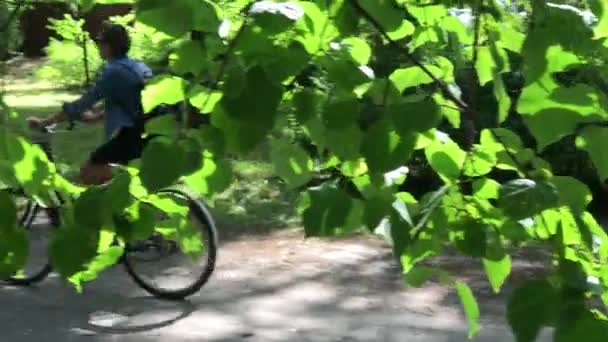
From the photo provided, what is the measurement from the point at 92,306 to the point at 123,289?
475 mm

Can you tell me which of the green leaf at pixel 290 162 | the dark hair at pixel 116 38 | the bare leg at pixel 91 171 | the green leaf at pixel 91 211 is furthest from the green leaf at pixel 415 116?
the bare leg at pixel 91 171

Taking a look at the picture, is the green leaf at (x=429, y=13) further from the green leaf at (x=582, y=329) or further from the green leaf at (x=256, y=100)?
the green leaf at (x=582, y=329)

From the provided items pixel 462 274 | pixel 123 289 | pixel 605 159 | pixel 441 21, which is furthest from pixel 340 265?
pixel 605 159

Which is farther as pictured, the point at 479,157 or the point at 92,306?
the point at 92,306

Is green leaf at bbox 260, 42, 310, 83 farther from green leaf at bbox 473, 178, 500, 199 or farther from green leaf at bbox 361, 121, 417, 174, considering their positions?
green leaf at bbox 473, 178, 500, 199

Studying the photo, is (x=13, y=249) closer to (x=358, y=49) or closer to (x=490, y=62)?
(x=358, y=49)

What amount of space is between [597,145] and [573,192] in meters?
0.09

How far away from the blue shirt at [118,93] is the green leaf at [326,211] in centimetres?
544

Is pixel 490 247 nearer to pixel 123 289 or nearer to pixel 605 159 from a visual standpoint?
pixel 605 159

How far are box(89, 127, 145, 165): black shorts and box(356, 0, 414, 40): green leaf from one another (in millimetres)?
5826

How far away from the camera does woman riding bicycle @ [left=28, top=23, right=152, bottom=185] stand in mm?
7242

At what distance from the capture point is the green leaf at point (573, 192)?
1.79 metres

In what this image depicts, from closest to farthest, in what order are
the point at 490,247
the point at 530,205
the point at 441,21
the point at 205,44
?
the point at 530,205 < the point at 205,44 < the point at 490,247 < the point at 441,21

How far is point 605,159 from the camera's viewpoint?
1.74m
